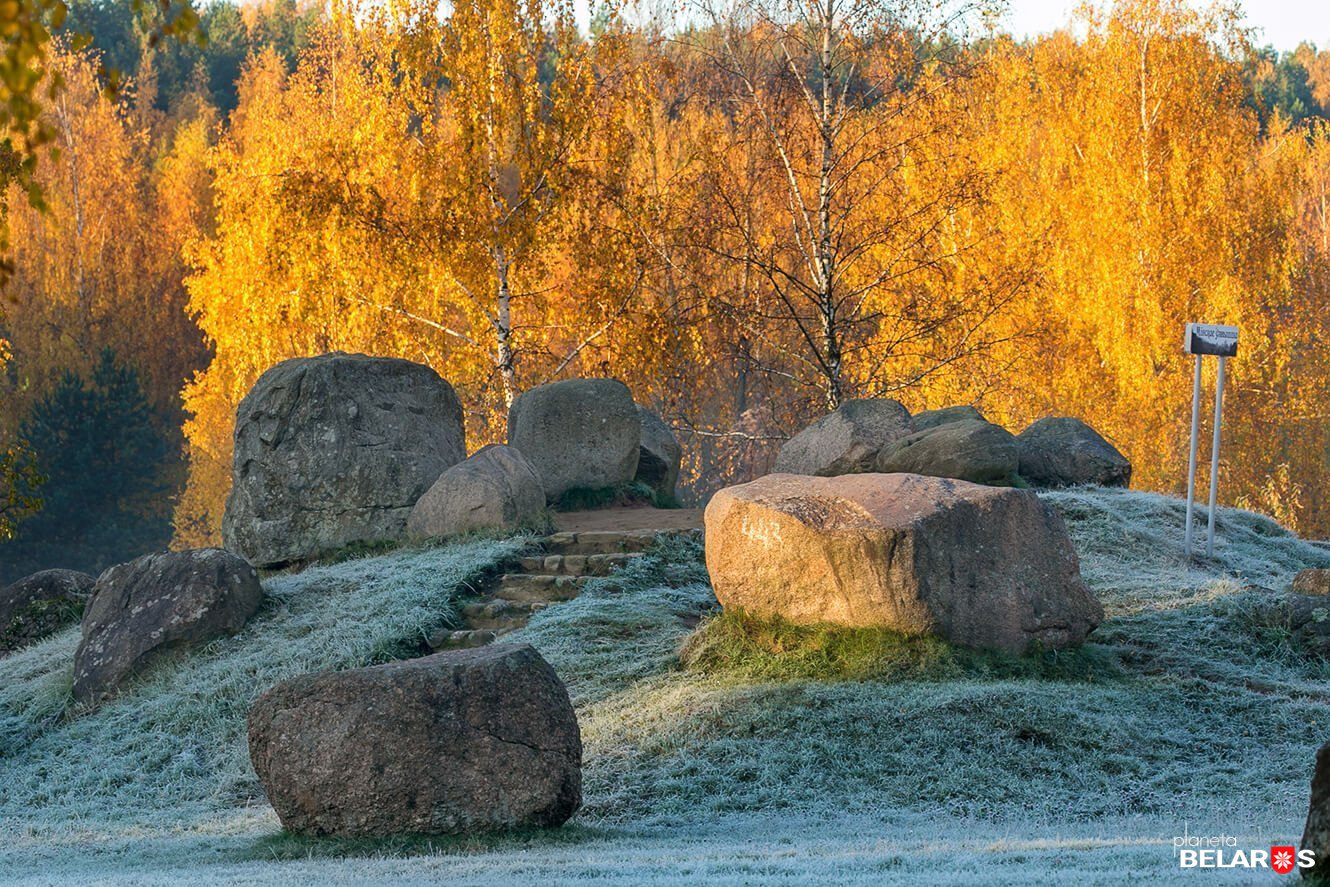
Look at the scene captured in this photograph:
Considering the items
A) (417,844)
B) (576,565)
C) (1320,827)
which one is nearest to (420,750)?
(417,844)

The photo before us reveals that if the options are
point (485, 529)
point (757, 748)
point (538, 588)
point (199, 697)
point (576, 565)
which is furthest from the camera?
point (485, 529)

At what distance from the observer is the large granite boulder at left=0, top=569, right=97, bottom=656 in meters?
13.9

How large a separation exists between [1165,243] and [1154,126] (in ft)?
6.91

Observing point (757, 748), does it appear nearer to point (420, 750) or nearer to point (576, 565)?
point (420, 750)

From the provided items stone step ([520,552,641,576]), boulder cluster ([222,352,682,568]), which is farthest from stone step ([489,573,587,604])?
boulder cluster ([222,352,682,568])

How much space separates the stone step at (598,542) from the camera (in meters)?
13.2

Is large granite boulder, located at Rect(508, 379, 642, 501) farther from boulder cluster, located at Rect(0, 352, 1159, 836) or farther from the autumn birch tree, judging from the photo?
the autumn birch tree

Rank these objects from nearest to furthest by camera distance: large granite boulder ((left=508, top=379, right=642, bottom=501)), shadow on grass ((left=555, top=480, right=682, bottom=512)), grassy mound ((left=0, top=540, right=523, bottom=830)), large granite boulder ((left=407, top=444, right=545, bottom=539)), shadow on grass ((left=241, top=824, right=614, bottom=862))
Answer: shadow on grass ((left=241, top=824, right=614, bottom=862))
grassy mound ((left=0, top=540, right=523, bottom=830))
large granite boulder ((left=407, top=444, right=545, bottom=539))
shadow on grass ((left=555, top=480, right=682, bottom=512))
large granite boulder ((left=508, top=379, right=642, bottom=501))

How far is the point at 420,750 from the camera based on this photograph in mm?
6730

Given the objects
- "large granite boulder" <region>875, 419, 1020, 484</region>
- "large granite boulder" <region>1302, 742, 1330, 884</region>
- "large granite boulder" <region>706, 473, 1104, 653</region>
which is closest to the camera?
"large granite boulder" <region>1302, 742, 1330, 884</region>

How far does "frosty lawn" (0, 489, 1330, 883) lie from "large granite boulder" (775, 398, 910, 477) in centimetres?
300

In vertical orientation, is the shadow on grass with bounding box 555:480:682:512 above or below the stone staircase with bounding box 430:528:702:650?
above

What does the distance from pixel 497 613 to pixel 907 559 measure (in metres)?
4.04

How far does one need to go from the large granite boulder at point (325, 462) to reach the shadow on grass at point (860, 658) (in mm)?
5696
